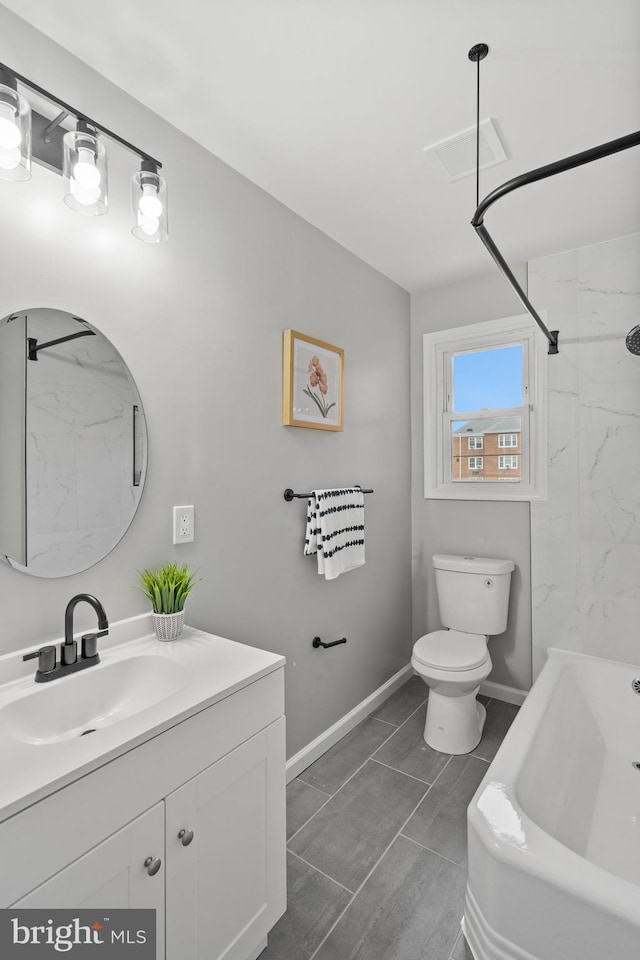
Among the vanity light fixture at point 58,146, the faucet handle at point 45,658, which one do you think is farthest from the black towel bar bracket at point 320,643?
the vanity light fixture at point 58,146

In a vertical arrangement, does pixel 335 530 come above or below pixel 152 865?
above

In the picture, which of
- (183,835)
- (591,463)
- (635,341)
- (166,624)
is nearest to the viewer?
(183,835)

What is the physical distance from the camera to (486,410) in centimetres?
282

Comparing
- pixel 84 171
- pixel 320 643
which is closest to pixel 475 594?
pixel 320 643

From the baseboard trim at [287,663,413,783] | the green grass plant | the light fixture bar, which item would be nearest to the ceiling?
the light fixture bar

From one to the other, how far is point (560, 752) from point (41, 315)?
2356 mm

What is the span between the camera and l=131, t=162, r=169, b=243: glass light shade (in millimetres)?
1345

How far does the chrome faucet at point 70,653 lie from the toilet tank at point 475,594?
1966 mm

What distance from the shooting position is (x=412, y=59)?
1.38 meters

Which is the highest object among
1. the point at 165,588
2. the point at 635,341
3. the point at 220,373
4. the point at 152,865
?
the point at 635,341

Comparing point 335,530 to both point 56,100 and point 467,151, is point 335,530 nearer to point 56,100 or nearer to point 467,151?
point 467,151

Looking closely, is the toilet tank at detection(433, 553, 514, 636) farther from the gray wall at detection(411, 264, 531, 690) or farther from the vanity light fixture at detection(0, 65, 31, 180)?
the vanity light fixture at detection(0, 65, 31, 180)

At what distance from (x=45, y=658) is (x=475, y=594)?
7.00 feet

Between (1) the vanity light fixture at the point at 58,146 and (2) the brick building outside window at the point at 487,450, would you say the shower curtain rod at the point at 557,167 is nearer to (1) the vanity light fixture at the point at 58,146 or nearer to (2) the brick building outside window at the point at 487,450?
(1) the vanity light fixture at the point at 58,146
